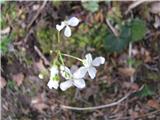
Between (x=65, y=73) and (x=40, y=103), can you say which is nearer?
(x=65, y=73)

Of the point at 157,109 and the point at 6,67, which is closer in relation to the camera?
the point at 157,109

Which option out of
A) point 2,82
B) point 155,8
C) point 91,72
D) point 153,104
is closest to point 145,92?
point 153,104

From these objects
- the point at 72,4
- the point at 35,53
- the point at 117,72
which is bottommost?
the point at 117,72

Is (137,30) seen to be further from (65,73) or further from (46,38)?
(65,73)

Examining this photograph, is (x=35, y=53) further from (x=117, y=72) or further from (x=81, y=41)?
(x=117, y=72)

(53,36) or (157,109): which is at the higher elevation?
(53,36)

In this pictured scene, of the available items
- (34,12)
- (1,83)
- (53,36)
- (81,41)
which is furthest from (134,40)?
(1,83)
